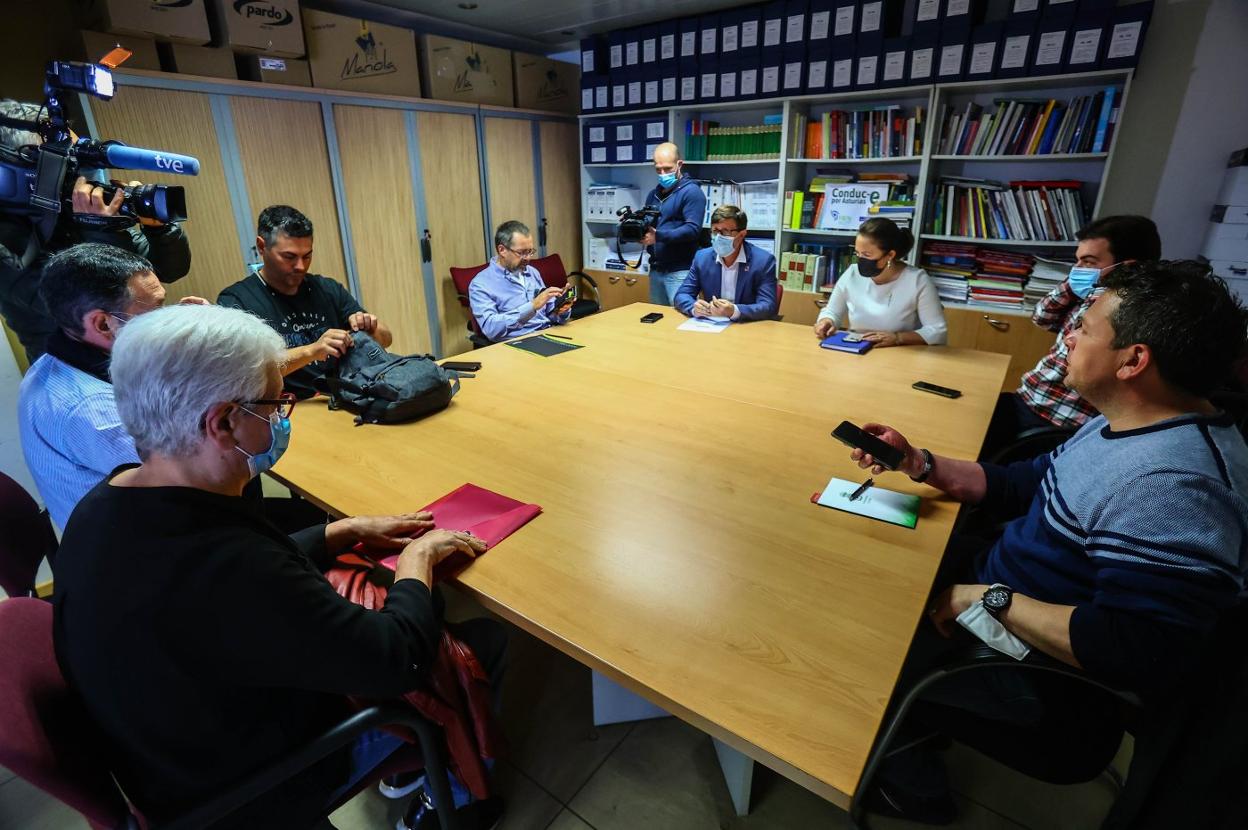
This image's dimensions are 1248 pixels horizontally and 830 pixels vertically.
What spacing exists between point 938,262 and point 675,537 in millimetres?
3453

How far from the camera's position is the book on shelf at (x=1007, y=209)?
3.37m

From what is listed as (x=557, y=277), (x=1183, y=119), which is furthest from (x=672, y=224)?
(x=1183, y=119)

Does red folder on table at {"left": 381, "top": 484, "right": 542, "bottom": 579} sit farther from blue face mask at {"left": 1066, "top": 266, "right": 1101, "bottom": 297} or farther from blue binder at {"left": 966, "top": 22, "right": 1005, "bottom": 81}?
blue binder at {"left": 966, "top": 22, "right": 1005, "bottom": 81}

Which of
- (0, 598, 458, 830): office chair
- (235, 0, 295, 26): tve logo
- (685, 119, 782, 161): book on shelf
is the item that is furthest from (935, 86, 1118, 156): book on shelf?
(0, 598, 458, 830): office chair

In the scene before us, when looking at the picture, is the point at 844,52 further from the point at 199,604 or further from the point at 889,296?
the point at 199,604

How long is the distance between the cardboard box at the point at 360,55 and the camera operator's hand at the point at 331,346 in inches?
93.2

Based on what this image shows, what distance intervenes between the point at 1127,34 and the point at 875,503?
10.5ft

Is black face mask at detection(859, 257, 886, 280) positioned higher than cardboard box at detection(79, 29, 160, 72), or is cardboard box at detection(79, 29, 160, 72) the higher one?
cardboard box at detection(79, 29, 160, 72)

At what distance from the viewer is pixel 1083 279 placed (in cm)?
215

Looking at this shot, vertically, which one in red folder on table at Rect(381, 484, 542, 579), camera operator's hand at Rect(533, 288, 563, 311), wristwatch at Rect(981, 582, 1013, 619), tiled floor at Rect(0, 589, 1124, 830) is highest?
camera operator's hand at Rect(533, 288, 563, 311)

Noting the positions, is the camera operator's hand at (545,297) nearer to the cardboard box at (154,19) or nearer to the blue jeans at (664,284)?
the blue jeans at (664,284)

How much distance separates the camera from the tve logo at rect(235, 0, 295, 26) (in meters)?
3.03

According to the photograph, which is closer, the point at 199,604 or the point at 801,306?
the point at 199,604

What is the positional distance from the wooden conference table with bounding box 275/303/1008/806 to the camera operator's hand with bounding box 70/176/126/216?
2.64 ft
